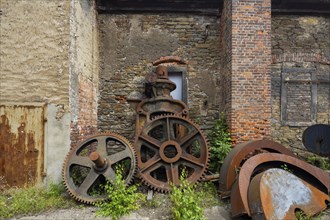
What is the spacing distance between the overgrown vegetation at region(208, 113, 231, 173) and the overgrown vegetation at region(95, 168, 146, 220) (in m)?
2.15

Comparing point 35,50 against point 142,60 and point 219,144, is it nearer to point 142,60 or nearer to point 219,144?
point 142,60

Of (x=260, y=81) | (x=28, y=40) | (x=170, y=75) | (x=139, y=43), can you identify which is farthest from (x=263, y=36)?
(x=28, y=40)

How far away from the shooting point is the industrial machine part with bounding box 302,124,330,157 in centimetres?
677

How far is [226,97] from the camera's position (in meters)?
7.16

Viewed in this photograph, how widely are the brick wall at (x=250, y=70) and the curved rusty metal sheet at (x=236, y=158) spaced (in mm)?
1013

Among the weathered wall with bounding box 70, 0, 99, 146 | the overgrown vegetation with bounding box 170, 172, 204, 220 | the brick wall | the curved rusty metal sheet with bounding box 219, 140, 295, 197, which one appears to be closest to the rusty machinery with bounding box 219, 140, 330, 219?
the curved rusty metal sheet with bounding box 219, 140, 295, 197

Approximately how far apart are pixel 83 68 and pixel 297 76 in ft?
19.3

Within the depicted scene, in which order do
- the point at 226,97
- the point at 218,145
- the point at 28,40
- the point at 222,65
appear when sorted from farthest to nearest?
the point at 222,65, the point at 226,97, the point at 218,145, the point at 28,40

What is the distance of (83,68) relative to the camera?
653 cm

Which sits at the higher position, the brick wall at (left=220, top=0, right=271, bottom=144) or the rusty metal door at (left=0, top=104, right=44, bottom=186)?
the brick wall at (left=220, top=0, right=271, bottom=144)

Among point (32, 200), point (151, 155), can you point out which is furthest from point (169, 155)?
point (32, 200)

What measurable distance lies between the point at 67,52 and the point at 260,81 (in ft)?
14.7

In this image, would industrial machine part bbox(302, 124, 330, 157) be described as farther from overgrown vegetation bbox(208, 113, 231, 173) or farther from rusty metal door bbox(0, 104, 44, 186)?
rusty metal door bbox(0, 104, 44, 186)

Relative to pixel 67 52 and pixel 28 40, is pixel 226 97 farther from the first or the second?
pixel 28 40
